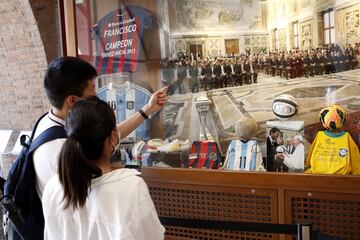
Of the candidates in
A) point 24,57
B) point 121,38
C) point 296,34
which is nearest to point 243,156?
point 296,34

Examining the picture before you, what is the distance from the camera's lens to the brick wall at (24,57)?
4.73 meters

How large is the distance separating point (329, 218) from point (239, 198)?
647 millimetres

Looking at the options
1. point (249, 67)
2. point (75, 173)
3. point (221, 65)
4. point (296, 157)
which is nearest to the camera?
point (75, 173)

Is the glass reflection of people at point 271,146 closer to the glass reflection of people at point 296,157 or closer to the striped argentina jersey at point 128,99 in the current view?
the glass reflection of people at point 296,157

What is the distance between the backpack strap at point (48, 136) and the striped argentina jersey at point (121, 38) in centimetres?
223

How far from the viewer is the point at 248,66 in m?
3.33

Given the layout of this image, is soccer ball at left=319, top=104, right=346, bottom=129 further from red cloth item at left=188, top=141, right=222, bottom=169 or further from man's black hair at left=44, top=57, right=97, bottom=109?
man's black hair at left=44, top=57, right=97, bottom=109

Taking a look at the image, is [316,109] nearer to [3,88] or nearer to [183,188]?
[183,188]

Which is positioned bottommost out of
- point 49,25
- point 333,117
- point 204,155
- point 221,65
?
point 204,155

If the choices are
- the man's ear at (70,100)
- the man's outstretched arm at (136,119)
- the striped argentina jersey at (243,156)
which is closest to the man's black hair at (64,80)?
the man's ear at (70,100)

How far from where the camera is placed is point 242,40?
334 cm

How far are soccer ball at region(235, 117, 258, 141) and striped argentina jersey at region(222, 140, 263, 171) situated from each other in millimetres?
48

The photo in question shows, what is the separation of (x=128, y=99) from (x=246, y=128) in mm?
1188

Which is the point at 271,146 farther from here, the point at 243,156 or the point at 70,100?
the point at 70,100
